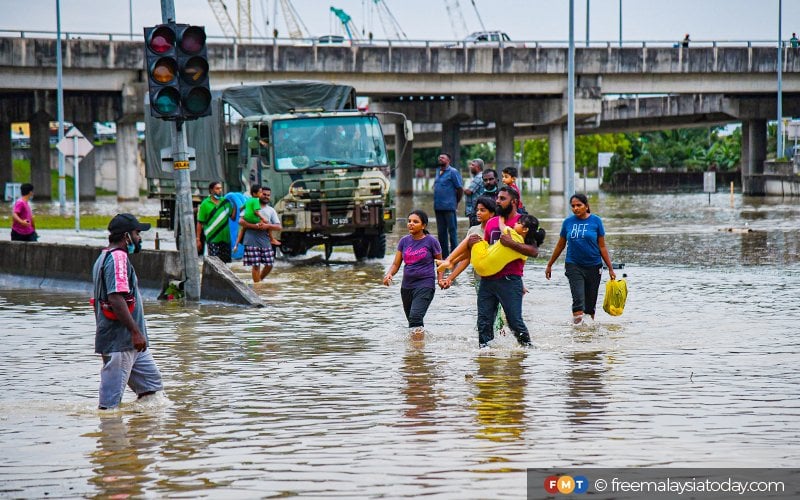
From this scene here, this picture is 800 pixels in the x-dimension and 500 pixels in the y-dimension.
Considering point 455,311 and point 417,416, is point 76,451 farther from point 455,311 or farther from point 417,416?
point 455,311

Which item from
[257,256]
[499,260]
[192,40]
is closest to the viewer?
[499,260]

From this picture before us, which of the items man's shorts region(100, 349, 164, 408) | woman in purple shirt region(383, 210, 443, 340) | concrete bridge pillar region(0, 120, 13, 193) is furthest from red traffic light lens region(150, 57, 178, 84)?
concrete bridge pillar region(0, 120, 13, 193)

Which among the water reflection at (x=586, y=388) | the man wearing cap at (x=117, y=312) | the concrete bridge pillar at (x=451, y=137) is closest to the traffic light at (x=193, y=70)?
the water reflection at (x=586, y=388)

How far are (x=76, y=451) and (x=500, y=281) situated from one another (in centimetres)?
506

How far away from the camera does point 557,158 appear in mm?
76500

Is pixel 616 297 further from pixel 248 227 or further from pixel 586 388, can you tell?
pixel 248 227

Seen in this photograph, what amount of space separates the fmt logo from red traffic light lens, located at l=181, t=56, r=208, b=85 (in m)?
9.91

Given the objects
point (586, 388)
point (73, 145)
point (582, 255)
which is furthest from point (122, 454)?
point (73, 145)

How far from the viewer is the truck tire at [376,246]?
1001 inches

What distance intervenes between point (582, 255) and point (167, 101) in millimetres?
5334

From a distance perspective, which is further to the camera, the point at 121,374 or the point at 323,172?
the point at 323,172

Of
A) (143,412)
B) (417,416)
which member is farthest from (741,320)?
(143,412)

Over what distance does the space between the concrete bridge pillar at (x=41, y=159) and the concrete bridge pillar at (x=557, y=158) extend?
1140 inches

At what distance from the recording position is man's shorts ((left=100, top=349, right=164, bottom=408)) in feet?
30.2
